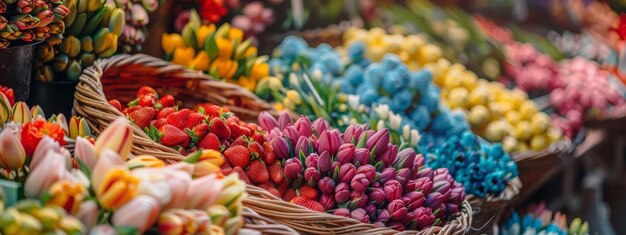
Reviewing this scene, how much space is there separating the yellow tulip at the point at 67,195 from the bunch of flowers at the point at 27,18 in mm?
502

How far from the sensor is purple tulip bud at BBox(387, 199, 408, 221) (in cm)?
151

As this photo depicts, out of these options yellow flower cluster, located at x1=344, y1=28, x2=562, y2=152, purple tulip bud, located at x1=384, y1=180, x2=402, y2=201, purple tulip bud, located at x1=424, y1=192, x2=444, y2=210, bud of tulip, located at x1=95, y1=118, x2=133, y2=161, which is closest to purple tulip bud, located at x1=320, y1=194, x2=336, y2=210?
purple tulip bud, located at x1=384, y1=180, x2=402, y2=201

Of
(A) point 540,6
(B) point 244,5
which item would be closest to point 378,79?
(B) point 244,5

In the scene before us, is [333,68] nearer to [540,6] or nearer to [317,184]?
[317,184]

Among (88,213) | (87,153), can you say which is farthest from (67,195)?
(87,153)

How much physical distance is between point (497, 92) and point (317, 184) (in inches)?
69.7

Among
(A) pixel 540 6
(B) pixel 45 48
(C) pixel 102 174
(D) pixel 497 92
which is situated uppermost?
(C) pixel 102 174

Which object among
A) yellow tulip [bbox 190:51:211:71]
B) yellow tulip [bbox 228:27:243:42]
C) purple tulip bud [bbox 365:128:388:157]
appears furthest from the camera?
yellow tulip [bbox 228:27:243:42]

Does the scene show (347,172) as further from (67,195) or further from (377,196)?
(67,195)

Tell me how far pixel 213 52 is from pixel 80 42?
19.4 inches

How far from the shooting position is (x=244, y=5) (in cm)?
266

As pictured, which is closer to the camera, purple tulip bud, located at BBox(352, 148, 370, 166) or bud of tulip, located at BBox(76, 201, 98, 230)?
bud of tulip, located at BBox(76, 201, 98, 230)

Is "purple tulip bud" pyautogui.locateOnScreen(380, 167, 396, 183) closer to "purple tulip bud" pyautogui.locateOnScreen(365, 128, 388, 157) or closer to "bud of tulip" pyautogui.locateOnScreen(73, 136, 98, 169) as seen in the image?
"purple tulip bud" pyautogui.locateOnScreen(365, 128, 388, 157)

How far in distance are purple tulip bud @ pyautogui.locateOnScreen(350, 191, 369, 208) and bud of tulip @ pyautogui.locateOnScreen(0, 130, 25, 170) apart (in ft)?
1.97
